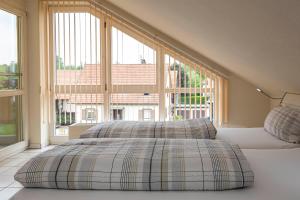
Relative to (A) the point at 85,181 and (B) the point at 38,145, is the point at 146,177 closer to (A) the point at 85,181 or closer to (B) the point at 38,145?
(A) the point at 85,181

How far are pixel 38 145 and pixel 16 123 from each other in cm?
43

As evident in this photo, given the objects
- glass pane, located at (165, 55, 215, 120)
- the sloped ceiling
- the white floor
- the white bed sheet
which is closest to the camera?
the white bed sheet

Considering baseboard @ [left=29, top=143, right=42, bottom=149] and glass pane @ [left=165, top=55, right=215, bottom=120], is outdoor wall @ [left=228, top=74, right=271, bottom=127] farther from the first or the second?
baseboard @ [left=29, top=143, right=42, bottom=149]

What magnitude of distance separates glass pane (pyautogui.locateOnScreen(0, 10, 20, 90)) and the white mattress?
8.78 ft

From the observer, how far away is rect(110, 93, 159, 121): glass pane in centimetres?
464

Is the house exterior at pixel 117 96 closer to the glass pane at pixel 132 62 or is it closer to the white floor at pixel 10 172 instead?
the glass pane at pixel 132 62

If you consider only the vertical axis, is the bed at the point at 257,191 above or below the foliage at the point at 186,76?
below

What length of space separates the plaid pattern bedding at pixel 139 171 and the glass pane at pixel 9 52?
2873 mm

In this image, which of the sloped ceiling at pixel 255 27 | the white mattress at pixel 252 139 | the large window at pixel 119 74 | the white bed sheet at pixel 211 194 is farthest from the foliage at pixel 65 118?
the white bed sheet at pixel 211 194

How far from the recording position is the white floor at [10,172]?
2844 millimetres

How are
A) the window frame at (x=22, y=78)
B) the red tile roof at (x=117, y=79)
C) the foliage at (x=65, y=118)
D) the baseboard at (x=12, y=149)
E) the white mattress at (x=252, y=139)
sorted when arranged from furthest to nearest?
the foliage at (x=65, y=118) < the red tile roof at (x=117, y=79) < the window frame at (x=22, y=78) < the baseboard at (x=12, y=149) < the white mattress at (x=252, y=139)

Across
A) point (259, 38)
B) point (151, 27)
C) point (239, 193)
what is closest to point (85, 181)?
point (239, 193)

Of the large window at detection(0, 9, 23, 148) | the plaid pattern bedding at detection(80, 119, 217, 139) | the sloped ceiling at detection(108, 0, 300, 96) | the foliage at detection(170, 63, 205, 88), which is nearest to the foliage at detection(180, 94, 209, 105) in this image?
the foliage at detection(170, 63, 205, 88)

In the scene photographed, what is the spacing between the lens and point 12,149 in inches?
165
